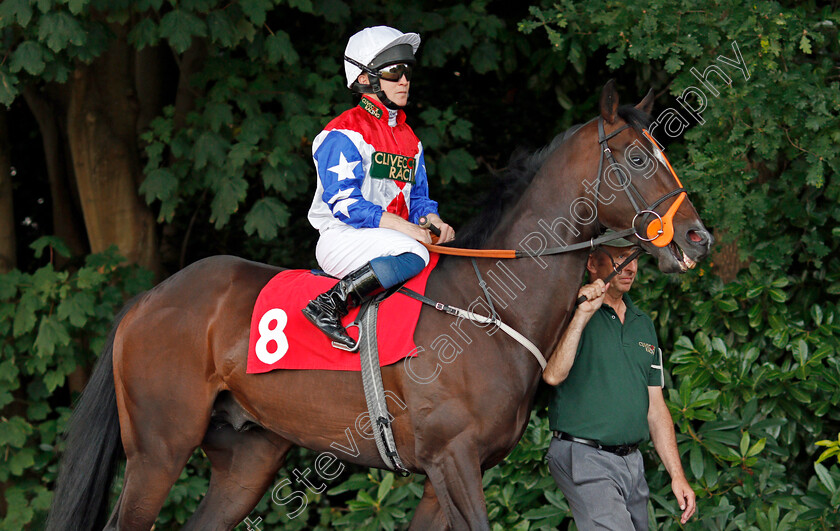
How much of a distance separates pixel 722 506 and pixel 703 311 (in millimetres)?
1182

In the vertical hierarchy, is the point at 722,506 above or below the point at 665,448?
below

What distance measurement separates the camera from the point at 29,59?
461cm

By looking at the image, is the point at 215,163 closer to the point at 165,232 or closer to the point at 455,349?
the point at 165,232

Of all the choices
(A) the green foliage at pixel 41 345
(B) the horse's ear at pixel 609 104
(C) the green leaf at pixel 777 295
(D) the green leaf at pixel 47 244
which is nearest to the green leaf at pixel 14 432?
(A) the green foliage at pixel 41 345

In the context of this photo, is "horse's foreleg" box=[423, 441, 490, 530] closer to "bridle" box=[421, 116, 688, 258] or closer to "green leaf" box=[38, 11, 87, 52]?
"bridle" box=[421, 116, 688, 258]

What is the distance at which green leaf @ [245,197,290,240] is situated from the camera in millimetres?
5078

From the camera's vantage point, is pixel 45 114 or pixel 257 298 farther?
pixel 45 114

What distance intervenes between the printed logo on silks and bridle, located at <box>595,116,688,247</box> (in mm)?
819

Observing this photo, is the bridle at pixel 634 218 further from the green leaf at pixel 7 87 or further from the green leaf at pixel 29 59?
the green leaf at pixel 7 87

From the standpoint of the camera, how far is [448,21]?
560cm

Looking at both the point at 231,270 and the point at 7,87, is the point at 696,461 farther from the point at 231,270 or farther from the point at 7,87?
the point at 7,87

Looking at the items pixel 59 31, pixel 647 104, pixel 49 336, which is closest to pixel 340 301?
pixel 647 104

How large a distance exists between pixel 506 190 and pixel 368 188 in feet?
1.87

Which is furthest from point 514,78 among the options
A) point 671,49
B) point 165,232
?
point 165,232
